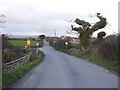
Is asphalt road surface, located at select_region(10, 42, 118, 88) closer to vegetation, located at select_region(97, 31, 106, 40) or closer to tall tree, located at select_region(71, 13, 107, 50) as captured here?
vegetation, located at select_region(97, 31, 106, 40)

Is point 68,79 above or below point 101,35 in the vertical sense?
below

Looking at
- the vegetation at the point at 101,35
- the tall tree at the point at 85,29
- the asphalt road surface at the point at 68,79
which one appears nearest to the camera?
the asphalt road surface at the point at 68,79

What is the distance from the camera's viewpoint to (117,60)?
21250 millimetres

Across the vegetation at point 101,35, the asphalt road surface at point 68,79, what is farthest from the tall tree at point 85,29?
the asphalt road surface at point 68,79

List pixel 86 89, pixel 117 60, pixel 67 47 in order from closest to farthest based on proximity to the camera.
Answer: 1. pixel 86 89
2. pixel 117 60
3. pixel 67 47

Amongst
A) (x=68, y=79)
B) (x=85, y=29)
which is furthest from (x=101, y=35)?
(x=68, y=79)

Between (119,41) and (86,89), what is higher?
(119,41)

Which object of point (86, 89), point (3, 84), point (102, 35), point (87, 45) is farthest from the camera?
point (87, 45)

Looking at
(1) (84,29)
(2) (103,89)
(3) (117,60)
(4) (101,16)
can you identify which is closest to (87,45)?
(1) (84,29)

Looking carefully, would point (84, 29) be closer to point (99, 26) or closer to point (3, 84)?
point (99, 26)

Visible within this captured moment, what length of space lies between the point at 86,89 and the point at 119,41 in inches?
439

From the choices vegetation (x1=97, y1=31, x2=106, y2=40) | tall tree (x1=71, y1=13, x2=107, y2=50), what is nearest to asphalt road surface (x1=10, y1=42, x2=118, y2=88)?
vegetation (x1=97, y1=31, x2=106, y2=40)

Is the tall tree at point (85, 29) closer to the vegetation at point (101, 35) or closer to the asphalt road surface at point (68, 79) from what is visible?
the vegetation at point (101, 35)

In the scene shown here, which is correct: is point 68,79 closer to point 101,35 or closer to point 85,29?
point 101,35
